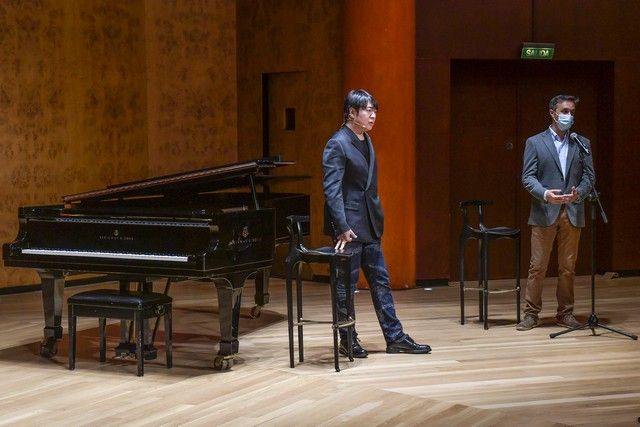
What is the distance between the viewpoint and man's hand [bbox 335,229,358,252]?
6.63 m

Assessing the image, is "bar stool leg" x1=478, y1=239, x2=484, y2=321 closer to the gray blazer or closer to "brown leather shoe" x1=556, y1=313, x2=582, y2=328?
the gray blazer

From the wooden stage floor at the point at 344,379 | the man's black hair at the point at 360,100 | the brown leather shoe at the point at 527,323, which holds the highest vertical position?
the man's black hair at the point at 360,100

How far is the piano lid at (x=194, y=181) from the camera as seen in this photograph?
6.77 metres

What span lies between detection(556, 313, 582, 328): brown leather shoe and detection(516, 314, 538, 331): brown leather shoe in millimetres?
201

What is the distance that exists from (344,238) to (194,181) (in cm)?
99

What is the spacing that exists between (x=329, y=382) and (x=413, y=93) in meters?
4.17

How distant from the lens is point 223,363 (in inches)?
260

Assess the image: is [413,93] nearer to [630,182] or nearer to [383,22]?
[383,22]

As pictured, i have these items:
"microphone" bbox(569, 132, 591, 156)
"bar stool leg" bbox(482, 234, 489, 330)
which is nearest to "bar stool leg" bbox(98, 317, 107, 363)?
"bar stool leg" bbox(482, 234, 489, 330)

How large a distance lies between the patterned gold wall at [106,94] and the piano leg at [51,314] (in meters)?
2.98

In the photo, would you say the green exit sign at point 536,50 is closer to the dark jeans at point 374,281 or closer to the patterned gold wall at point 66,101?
the patterned gold wall at point 66,101

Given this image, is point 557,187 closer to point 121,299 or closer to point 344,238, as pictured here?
point 344,238

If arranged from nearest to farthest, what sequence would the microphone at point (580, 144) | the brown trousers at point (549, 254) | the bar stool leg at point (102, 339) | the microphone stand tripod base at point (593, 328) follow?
1. the bar stool leg at point (102, 339)
2. the microphone at point (580, 144)
3. the microphone stand tripod base at point (593, 328)
4. the brown trousers at point (549, 254)

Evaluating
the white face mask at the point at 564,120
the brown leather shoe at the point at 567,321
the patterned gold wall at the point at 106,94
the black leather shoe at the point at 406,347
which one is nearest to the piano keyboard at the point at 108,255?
the black leather shoe at the point at 406,347
